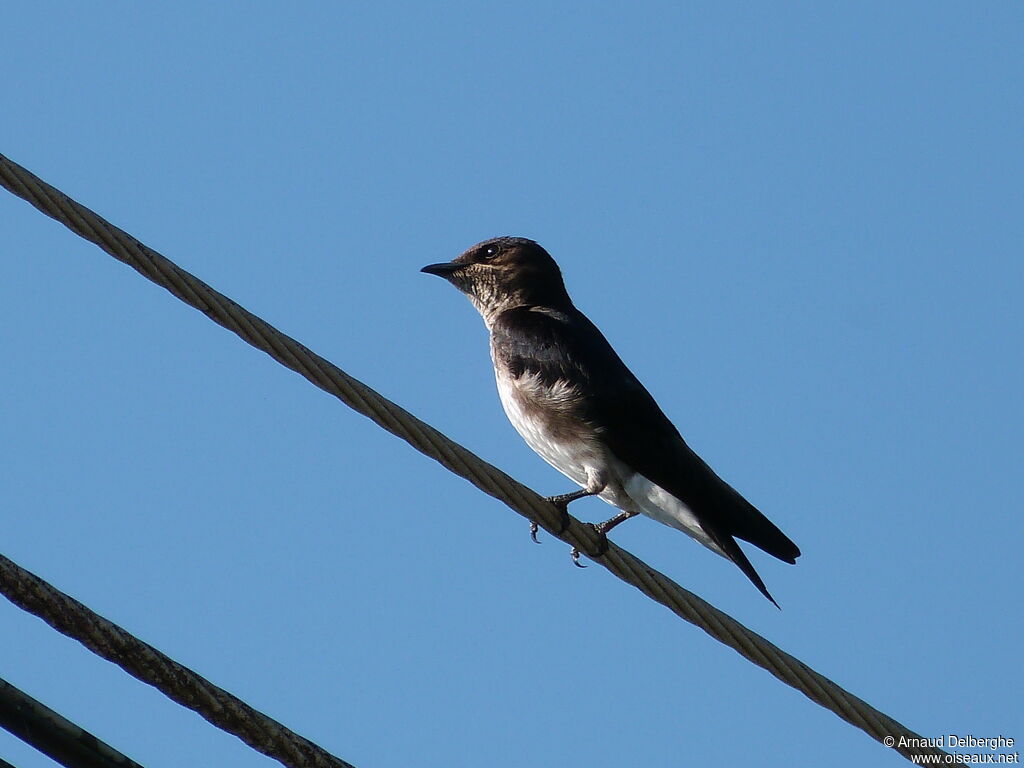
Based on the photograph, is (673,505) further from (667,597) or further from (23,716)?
(23,716)

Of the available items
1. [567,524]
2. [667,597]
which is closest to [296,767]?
[667,597]

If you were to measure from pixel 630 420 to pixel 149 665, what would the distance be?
3.99m

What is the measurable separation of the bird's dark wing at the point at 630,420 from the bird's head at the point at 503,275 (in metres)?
0.63

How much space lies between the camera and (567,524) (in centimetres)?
565

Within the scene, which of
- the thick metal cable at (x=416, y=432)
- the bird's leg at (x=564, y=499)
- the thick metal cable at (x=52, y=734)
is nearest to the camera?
the thick metal cable at (x=52, y=734)

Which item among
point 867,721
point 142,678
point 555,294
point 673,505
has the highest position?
point 555,294

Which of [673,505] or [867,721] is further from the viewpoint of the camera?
[673,505]

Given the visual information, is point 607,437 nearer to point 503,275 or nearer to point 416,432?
point 503,275

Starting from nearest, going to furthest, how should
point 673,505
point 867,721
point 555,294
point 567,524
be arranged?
point 867,721 → point 567,524 → point 673,505 → point 555,294

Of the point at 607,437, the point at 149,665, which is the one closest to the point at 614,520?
the point at 607,437

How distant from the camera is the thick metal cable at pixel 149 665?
10.0 feet

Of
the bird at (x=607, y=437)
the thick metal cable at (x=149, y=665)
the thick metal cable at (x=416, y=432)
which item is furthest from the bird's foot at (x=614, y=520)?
the thick metal cable at (x=149, y=665)

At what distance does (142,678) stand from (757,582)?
133 inches

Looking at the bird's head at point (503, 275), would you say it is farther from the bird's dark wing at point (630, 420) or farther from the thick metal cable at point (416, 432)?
the thick metal cable at point (416, 432)
